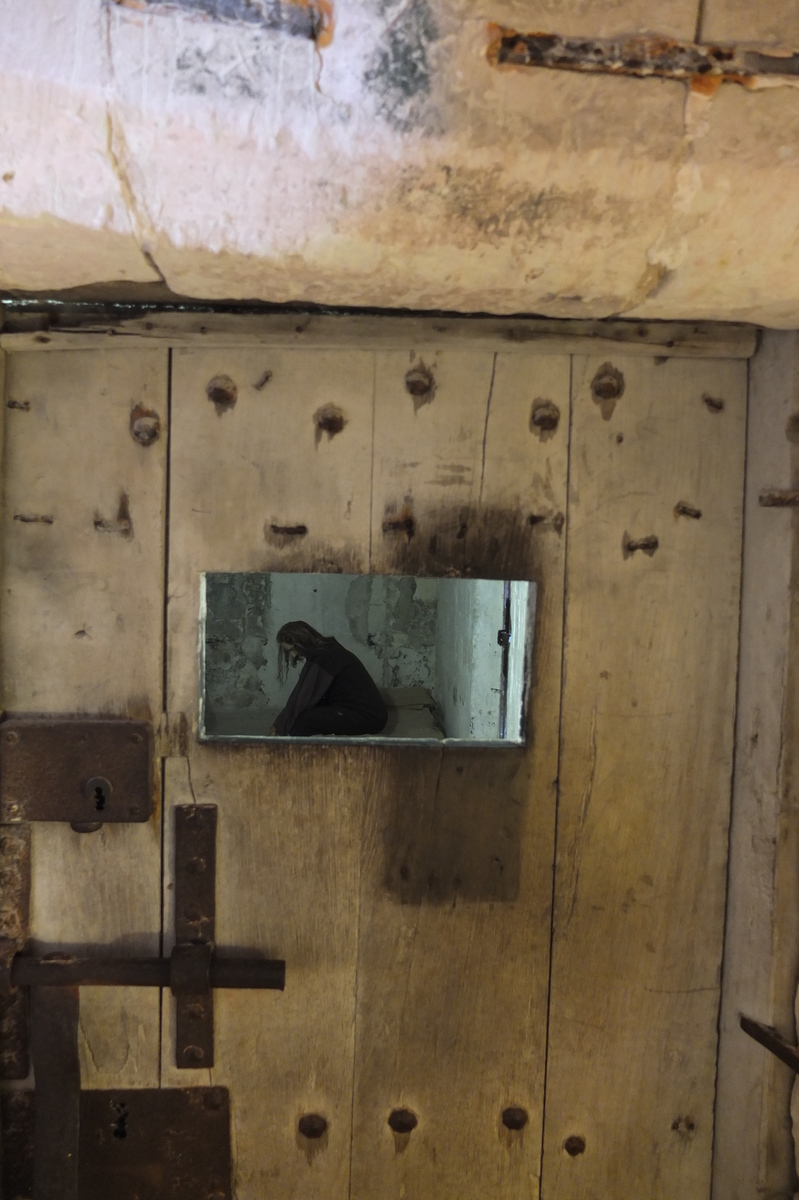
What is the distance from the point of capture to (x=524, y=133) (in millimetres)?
720

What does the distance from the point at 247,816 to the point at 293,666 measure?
9.89ft

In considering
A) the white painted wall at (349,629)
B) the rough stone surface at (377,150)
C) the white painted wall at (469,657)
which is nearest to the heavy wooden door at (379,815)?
the rough stone surface at (377,150)

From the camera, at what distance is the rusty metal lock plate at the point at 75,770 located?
1.03m

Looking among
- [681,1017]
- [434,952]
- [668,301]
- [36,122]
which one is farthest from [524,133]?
[681,1017]

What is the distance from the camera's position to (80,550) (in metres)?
1.05

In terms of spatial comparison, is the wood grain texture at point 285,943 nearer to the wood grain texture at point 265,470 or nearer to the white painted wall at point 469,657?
the wood grain texture at point 265,470

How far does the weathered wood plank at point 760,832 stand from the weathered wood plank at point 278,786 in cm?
53

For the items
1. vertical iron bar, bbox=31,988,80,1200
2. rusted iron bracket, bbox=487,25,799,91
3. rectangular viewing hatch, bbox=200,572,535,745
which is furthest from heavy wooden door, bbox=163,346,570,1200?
rectangular viewing hatch, bbox=200,572,535,745

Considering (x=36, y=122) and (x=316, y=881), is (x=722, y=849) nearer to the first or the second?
(x=316, y=881)

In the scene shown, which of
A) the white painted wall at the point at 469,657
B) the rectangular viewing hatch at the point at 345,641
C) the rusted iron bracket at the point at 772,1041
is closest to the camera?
the rusted iron bracket at the point at 772,1041

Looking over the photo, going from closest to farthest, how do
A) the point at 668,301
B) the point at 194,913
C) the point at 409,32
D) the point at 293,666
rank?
1. the point at 409,32
2. the point at 668,301
3. the point at 194,913
4. the point at 293,666

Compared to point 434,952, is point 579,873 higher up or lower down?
higher up

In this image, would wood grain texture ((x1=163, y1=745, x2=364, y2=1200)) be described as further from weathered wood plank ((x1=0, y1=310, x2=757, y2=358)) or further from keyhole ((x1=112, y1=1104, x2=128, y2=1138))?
weathered wood plank ((x1=0, y1=310, x2=757, y2=358))

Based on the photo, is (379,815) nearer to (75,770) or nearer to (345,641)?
(75,770)
